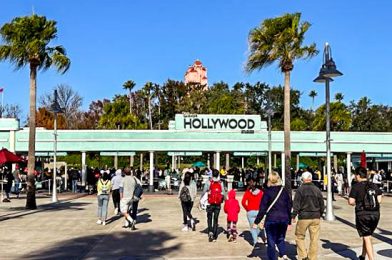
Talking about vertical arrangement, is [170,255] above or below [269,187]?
below

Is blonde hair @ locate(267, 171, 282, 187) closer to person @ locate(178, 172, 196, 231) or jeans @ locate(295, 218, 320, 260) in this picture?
jeans @ locate(295, 218, 320, 260)

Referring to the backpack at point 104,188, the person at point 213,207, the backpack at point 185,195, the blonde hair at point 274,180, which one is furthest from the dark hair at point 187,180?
the blonde hair at point 274,180

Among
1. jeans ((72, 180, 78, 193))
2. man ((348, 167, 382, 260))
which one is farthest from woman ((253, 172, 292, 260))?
jeans ((72, 180, 78, 193))

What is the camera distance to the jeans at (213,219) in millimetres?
13633

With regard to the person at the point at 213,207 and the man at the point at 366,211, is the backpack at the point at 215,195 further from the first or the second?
the man at the point at 366,211

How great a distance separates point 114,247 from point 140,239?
1.46 meters

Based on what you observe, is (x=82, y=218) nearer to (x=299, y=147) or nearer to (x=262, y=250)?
(x=262, y=250)

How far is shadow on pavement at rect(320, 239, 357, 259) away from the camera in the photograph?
11.4 meters

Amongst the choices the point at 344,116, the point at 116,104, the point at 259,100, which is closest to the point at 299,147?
the point at 344,116

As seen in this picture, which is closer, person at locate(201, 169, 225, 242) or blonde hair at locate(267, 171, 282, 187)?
blonde hair at locate(267, 171, 282, 187)

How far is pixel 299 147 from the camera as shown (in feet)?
127

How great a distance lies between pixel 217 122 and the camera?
3891 centimetres

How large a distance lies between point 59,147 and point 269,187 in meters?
29.3

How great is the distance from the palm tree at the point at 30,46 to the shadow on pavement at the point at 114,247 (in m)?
9.08
